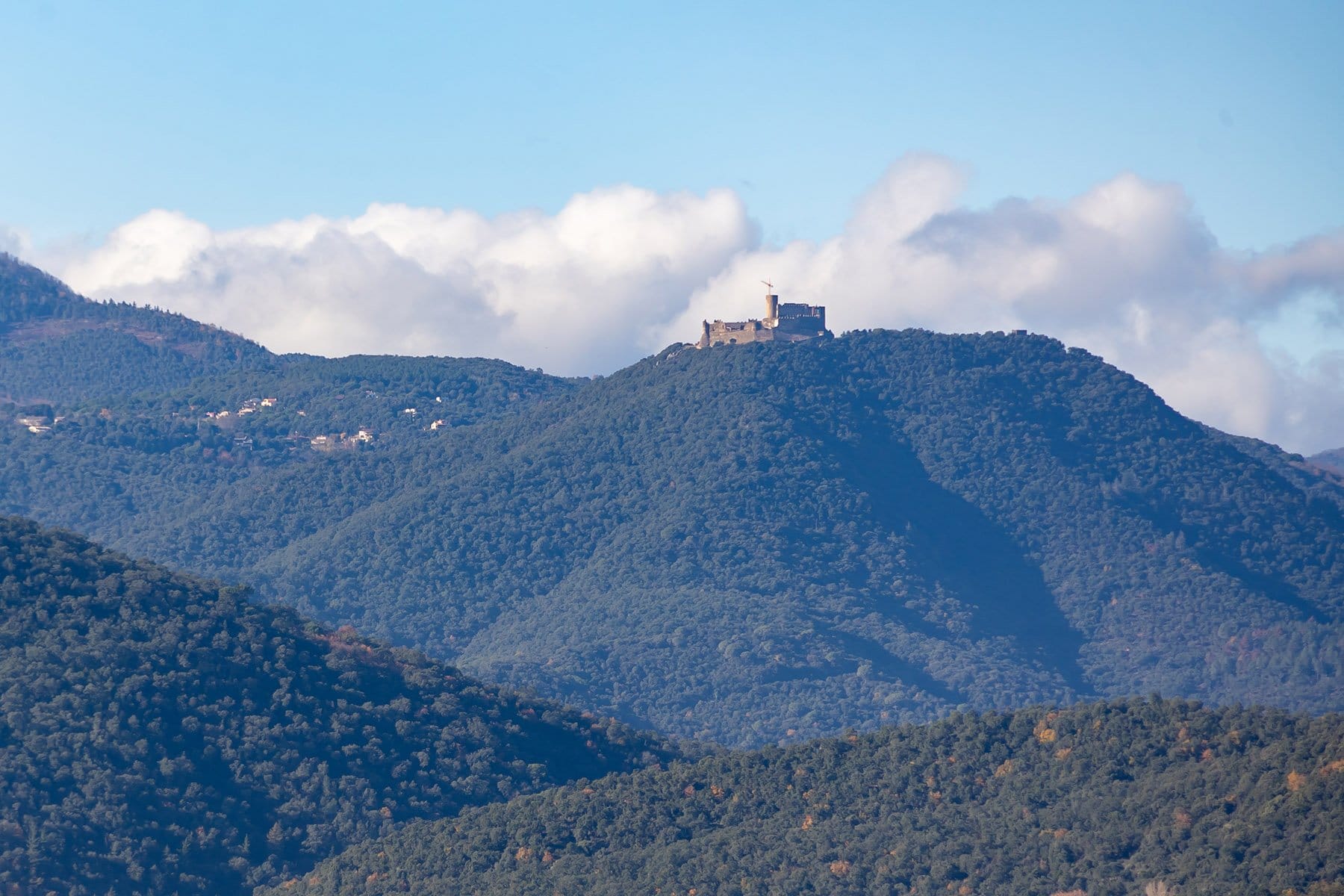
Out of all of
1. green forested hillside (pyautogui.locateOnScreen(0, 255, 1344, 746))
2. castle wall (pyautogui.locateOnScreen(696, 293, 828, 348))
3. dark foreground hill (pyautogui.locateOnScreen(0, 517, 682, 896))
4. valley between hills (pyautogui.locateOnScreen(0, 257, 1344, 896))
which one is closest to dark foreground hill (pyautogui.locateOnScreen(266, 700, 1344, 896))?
valley between hills (pyautogui.locateOnScreen(0, 257, 1344, 896))

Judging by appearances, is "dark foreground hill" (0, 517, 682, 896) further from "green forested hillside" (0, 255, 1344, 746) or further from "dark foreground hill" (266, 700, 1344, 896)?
"green forested hillside" (0, 255, 1344, 746)

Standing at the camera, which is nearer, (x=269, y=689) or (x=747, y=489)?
(x=269, y=689)

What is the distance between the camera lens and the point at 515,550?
156 metres

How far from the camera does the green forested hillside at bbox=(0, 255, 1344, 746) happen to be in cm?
13888

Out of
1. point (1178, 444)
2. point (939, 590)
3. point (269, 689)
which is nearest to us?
point (269, 689)

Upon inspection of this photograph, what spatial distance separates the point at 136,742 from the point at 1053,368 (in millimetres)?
104878

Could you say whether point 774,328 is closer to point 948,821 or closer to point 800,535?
point 800,535

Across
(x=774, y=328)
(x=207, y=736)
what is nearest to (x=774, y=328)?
(x=774, y=328)

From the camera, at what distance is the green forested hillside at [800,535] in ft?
456

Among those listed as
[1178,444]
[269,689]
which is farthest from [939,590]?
[269,689]

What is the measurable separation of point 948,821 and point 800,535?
82569 millimetres

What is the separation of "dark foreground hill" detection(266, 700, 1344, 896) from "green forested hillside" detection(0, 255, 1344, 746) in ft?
163

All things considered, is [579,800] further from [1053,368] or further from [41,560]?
[1053,368]

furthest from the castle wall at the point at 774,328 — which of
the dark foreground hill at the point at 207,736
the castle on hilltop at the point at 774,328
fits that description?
the dark foreground hill at the point at 207,736
